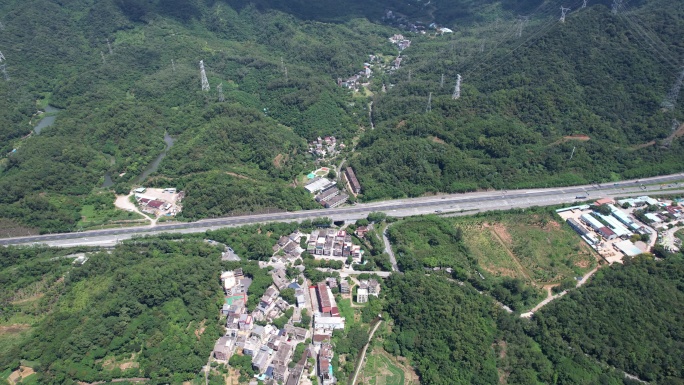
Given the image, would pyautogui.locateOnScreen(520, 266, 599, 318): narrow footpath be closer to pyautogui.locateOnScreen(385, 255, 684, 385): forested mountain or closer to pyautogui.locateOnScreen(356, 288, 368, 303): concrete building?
pyautogui.locateOnScreen(385, 255, 684, 385): forested mountain

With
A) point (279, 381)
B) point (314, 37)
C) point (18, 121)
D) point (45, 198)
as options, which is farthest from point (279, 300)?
point (314, 37)

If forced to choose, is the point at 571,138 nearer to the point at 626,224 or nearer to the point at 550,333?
the point at 626,224

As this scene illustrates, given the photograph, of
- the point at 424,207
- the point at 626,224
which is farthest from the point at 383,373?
the point at 626,224

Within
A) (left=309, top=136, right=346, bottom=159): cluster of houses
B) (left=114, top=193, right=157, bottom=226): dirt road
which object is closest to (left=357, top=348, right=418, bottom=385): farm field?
(left=114, top=193, right=157, bottom=226): dirt road

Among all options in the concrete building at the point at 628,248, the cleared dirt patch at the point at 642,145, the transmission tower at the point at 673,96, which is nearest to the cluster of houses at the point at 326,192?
the concrete building at the point at 628,248

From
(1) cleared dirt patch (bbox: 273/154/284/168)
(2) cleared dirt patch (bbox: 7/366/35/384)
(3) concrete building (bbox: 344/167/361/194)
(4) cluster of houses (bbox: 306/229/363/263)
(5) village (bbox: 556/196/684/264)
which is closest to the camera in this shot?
(2) cleared dirt patch (bbox: 7/366/35/384)
